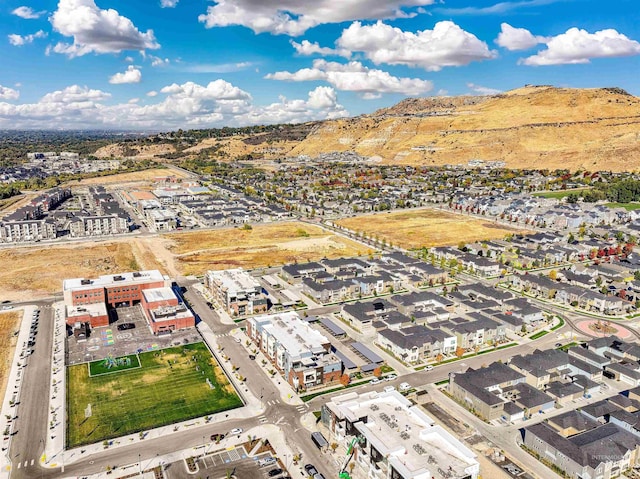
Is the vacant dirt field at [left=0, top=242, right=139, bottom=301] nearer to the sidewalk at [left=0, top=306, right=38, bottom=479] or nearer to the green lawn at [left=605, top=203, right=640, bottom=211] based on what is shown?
the sidewalk at [left=0, top=306, right=38, bottom=479]

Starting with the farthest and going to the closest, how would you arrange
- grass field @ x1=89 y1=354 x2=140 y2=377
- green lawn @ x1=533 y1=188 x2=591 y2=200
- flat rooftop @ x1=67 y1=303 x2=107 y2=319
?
green lawn @ x1=533 y1=188 x2=591 y2=200 < flat rooftop @ x1=67 y1=303 x2=107 y2=319 < grass field @ x1=89 y1=354 x2=140 y2=377

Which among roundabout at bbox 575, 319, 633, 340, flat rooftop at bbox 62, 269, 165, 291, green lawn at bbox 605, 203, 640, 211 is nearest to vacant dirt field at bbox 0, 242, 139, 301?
flat rooftop at bbox 62, 269, 165, 291

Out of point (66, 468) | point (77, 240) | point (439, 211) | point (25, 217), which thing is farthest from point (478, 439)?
point (25, 217)

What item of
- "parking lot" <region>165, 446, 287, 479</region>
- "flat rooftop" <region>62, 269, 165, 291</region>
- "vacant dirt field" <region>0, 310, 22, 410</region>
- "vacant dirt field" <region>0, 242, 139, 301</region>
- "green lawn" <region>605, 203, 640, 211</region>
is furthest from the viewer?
"green lawn" <region>605, 203, 640, 211</region>

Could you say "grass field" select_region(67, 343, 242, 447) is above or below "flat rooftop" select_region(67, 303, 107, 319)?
below

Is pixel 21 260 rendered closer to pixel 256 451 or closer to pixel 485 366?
pixel 256 451

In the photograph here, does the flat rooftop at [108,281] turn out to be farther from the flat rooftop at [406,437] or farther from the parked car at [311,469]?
the parked car at [311,469]

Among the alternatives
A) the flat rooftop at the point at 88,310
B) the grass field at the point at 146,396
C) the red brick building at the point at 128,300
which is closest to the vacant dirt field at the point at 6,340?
the grass field at the point at 146,396

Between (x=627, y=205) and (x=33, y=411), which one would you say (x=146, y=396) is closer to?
(x=33, y=411)
